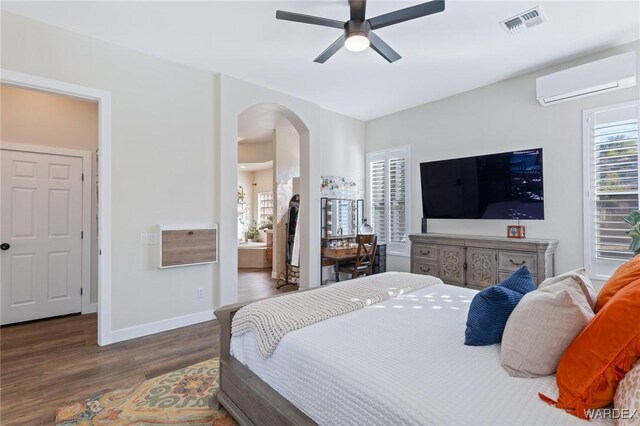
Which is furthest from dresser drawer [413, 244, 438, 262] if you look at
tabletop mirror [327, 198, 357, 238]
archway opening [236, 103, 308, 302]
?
archway opening [236, 103, 308, 302]

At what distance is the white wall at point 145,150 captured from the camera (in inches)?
112

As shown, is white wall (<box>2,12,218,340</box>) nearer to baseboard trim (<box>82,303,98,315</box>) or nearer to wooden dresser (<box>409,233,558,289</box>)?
baseboard trim (<box>82,303,98,315</box>)

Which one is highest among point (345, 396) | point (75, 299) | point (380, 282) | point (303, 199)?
point (303, 199)

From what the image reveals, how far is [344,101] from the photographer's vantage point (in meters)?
4.64

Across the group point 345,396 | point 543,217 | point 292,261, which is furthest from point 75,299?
point 543,217

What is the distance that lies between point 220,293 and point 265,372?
7.49 ft

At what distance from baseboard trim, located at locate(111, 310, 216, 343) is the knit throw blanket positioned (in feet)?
5.85

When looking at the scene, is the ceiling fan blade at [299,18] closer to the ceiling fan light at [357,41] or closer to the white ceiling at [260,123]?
the ceiling fan light at [357,41]

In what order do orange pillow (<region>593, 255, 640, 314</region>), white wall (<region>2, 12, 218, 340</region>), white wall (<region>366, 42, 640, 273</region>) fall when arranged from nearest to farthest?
orange pillow (<region>593, 255, 640, 314</region>)
white wall (<region>2, 12, 218, 340</region>)
white wall (<region>366, 42, 640, 273</region>)

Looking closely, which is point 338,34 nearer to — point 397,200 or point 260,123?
point 397,200

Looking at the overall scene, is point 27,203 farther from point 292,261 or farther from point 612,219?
point 612,219

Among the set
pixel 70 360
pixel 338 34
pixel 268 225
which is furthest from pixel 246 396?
pixel 268 225

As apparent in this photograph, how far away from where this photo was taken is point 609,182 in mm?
3162

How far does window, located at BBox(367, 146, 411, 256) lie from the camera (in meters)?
4.98
